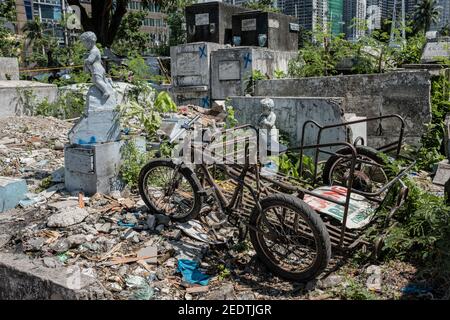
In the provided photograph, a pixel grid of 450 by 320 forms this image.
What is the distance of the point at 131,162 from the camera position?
5.71 meters

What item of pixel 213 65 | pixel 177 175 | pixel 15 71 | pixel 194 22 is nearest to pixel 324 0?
pixel 194 22

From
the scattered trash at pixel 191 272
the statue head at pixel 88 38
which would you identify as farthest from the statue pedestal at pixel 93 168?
the scattered trash at pixel 191 272

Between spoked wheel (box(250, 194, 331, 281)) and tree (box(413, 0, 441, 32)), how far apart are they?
64.8 meters

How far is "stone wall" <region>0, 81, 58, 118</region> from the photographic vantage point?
9.27m

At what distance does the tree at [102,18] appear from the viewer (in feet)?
63.8

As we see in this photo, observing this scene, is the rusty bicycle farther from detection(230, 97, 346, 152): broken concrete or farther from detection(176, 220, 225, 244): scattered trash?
detection(230, 97, 346, 152): broken concrete

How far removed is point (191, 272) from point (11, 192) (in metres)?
2.88

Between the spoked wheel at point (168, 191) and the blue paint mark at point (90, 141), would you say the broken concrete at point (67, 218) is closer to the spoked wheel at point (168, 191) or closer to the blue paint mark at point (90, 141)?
the spoked wheel at point (168, 191)

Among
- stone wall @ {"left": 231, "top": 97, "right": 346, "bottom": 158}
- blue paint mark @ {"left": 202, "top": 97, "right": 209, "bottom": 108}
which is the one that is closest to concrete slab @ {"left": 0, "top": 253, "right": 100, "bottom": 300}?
stone wall @ {"left": 231, "top": 97, "right": 346, "bottom": 158}

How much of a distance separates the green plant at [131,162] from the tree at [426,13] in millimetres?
63677

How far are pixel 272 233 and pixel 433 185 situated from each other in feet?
10.8

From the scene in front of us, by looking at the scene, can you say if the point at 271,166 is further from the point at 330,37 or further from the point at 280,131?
the point at 330,37
